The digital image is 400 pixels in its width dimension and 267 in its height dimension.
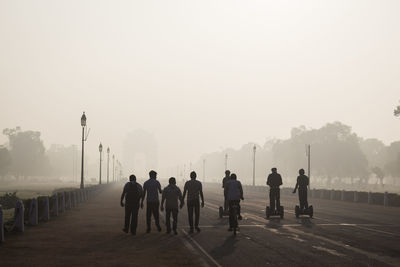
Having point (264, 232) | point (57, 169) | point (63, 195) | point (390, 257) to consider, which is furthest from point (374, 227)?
point (57, 169)

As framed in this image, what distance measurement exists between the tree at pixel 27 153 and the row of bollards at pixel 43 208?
102 meters

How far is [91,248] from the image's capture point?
13.9 m

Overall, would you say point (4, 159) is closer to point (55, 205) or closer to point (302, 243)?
point (55, 205)

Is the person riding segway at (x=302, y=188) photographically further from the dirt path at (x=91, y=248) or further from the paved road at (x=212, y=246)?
the dirt path at (x=91, y=248)

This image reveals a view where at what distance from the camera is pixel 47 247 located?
14.1 m

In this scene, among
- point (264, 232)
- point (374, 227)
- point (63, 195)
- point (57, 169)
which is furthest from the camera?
point (57, 169)

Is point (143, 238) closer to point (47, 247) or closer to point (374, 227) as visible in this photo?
point (47, 247)

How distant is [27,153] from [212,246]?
124964 millimetres

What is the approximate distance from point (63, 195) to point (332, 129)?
9769 centimetres

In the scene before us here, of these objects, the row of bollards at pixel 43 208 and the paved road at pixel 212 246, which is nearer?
the paved road at pixel 212 246

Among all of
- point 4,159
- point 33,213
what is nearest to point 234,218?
point 33,213

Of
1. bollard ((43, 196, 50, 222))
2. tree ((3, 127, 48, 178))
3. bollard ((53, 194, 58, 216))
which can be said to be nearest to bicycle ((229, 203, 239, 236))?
bollard ((43, 196, 50, 222))

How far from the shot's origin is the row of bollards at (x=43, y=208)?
57.6ft

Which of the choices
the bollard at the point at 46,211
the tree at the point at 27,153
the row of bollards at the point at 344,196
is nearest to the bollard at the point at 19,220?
the bollard at the point at 46,211
